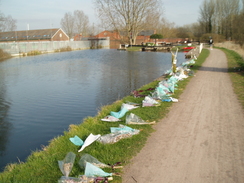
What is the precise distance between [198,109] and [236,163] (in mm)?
3459

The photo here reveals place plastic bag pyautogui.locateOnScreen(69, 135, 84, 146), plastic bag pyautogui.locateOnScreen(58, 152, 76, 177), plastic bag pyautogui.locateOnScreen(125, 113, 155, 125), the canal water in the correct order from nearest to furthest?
1. plastic bag pyautogui.locateOnScreen(58, 152, 76, 177)
2. plastic bag pyautogui.locateOnScreen(69, 135, 84, 146)
3. plastic bag pyautogui.locateOnScreen(125, 113, 155, 125)
4. the canal water

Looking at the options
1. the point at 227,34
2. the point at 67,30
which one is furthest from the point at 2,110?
the point at 67,30

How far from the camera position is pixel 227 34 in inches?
2650

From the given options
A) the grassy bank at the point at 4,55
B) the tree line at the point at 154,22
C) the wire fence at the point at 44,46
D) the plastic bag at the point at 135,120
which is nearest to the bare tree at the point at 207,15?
the tree line at the point at 154,22

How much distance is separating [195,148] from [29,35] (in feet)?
221

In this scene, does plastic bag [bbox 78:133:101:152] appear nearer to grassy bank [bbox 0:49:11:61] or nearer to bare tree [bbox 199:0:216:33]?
grassy bank [bbox 0:49:11:61]

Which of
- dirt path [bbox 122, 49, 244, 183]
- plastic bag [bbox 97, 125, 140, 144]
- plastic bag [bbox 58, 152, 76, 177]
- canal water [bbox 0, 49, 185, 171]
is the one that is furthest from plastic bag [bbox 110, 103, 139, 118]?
plastic bag [bbox 58, 152, 76, 177]

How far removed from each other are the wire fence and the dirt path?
3487cm

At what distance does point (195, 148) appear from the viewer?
500 centimetres

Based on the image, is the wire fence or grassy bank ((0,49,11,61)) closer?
grassy bank ((0,49,11,61))

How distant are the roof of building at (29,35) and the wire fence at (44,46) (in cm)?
954

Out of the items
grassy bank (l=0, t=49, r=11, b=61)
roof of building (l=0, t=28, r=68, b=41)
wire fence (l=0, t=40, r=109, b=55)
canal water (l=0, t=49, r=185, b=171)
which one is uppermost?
roof of building (l=0, t=28, r=68, b=41)

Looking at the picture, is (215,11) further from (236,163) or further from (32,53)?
(236,163)

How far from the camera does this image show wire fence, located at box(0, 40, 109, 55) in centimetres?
3722
